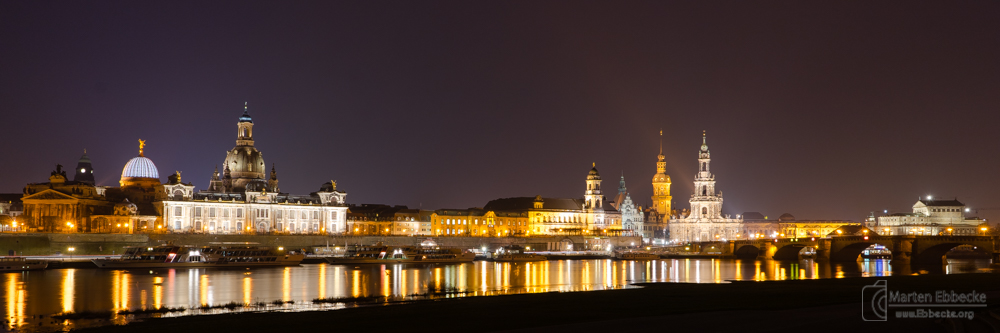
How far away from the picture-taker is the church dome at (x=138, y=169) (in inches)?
6132

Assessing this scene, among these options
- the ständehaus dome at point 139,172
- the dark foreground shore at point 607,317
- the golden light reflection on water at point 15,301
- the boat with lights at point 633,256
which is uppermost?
the ständehaus dome at point 139,172

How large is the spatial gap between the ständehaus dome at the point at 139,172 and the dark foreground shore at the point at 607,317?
12951 centimetres

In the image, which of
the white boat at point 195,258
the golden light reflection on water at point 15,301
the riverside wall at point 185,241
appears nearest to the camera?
the golden light reflection on water at point 15,301

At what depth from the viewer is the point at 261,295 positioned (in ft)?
171

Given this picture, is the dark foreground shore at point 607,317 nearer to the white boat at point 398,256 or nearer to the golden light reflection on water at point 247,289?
the golden light reflection on water at point 247,289

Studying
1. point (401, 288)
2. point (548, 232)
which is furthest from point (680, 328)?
point (548, 232)

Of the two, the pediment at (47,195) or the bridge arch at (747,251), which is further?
the bridge arch at (747,251)

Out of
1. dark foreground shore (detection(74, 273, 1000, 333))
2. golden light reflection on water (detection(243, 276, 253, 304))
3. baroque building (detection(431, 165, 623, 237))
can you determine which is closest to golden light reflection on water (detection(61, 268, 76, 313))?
golden light reflection on water (detection(243, 276, 253, 304))

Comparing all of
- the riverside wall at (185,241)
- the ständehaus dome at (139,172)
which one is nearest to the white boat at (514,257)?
the riverside wall at (185,241)

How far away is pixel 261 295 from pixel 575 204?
5868 inches

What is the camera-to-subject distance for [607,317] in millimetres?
31109

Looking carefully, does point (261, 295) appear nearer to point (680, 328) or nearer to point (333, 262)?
point (680, 328)

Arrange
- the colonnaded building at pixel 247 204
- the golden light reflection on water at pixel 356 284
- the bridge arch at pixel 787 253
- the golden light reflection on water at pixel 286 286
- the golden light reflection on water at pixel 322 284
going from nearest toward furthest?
the golden light reflection on water at pixel 286 286 < the golden light reflection on water at pixel 322 284 < the golden light reflection on water at pixel 356 284 < the bridge arch at pixel 787 253 < the colonnaded building at pixel 247 204

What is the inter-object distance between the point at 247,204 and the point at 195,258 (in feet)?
183
